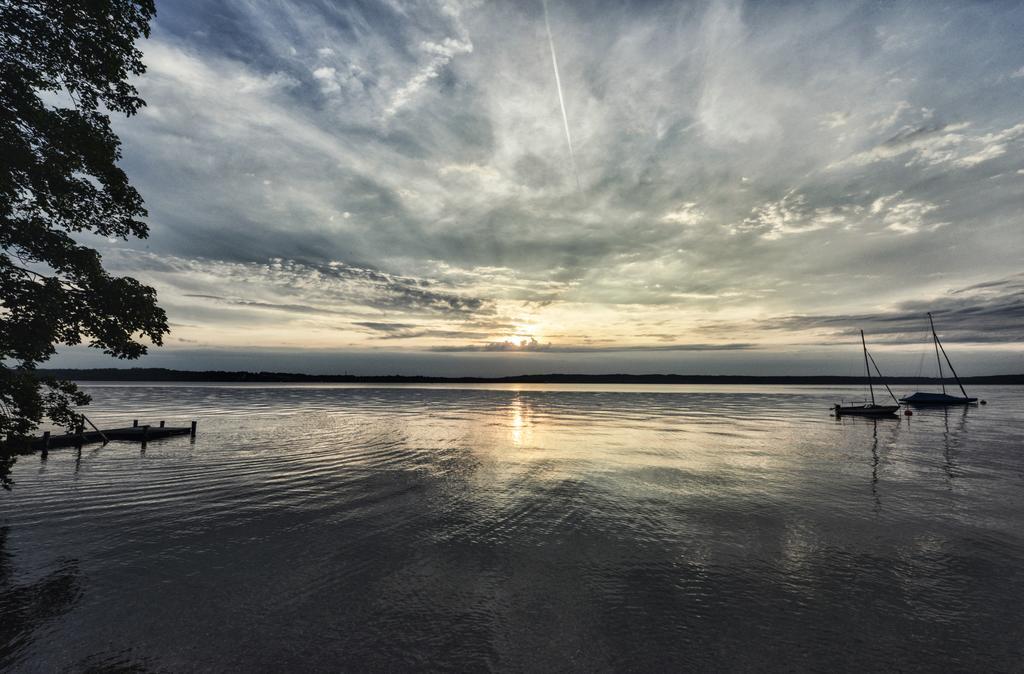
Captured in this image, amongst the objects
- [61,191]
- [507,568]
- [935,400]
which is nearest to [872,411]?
[935,400]

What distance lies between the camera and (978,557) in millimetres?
15125

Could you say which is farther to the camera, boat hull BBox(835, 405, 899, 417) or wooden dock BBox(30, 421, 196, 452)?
boat hull BBox(835, 405, 899, 417)

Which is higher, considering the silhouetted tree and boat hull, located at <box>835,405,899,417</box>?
the silhouetted tree

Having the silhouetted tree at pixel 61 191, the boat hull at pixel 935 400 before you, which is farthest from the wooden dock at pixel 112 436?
the boat hull at pixel 935 400

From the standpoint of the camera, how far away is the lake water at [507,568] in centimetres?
966

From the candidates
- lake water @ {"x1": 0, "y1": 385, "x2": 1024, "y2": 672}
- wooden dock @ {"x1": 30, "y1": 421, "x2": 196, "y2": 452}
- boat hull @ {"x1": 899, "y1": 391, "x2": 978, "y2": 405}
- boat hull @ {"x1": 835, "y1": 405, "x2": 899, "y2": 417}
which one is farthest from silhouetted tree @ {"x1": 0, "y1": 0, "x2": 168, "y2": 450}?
boat hull @ {"x1": 899, "y1": 391, "x2": 978, "y2": 405}

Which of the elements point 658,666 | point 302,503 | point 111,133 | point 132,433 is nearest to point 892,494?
point 658,666

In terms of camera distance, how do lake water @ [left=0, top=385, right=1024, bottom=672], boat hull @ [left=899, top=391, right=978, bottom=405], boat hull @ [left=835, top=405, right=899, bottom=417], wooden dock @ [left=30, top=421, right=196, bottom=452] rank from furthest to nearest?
boat hull @ [left=899, top=391, right=978, bottom=405] < boat hull @ [left=835, top=405, right=899, bottom=417] < wooden dock @ [left=30, top=421, right=196, bottom=452] < lake water @ [left=0, top=385, right=1024, bottom=672]

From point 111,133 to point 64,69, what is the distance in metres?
1.85

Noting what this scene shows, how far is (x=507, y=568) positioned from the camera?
13844mm

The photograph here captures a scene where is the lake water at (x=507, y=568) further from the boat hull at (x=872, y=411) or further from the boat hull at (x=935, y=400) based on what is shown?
the boat hull at (x=935, y=400)

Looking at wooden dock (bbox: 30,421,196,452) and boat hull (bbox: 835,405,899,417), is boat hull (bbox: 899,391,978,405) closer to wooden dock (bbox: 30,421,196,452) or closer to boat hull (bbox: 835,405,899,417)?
boat hull (bbox: 835,405,899,417)

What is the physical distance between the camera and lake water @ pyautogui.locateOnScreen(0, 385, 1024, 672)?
9656 mm

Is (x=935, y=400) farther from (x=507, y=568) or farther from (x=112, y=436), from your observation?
(x=112, y=436)
